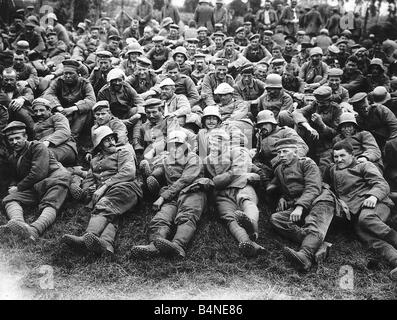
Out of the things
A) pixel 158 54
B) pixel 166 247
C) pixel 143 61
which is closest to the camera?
pixel 166 247

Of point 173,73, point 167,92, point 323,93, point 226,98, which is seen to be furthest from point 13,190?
point 323,93

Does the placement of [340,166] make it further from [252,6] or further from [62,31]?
[252,6]

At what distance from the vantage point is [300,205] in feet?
21.7

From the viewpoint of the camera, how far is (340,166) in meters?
7.02

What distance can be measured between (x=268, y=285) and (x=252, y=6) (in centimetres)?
1784

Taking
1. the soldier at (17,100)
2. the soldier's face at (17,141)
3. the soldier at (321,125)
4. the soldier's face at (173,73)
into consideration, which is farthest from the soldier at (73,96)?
the soldier at (321,125)

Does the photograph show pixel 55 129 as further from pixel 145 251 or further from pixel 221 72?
pixel 221 72

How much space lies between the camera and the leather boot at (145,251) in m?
6.09

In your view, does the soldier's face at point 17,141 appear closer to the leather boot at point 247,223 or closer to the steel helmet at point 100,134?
the steel helmet at point 100,134

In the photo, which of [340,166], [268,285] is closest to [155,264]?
[268,285]

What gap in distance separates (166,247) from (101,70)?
5872 millimetres

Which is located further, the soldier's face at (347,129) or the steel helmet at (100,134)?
the soldier's face at (347,129)

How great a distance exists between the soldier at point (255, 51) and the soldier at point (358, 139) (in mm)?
5544

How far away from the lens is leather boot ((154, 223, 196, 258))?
5973mm
